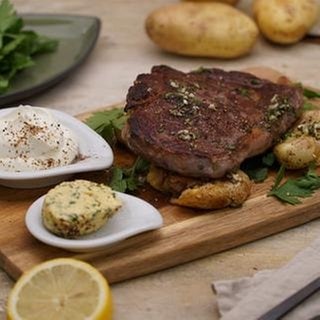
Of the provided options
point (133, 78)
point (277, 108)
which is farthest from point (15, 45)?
point (277, 108)

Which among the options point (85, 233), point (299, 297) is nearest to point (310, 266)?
point (299, 297)

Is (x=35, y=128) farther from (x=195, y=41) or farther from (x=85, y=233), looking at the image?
(x=195, y=41)

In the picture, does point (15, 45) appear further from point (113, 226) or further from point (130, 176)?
point (113, 226)

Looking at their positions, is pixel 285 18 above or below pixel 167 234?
above

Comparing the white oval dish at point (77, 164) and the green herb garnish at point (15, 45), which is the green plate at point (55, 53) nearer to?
the green herb garnish at point (15, 45)

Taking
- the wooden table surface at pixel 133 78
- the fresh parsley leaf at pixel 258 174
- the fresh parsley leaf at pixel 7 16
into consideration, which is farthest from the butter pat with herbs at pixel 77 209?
the fresh parsley leaf at pixel 7 16

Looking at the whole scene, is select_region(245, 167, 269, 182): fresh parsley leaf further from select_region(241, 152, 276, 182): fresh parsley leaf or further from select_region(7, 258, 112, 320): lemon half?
select_region(7, 258, 112, 320): lemon half
